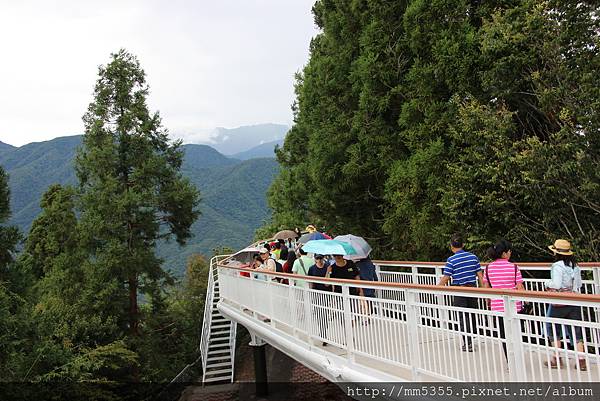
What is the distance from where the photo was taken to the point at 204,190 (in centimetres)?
15288

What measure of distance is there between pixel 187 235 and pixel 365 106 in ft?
50.4

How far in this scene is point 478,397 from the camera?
15.3 ft

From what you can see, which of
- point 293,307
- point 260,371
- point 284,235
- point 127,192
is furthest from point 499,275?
point 127,192

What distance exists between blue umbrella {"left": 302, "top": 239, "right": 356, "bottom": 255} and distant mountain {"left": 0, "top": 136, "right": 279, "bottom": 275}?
90045mm

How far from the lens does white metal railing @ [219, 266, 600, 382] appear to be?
4172 millimetres

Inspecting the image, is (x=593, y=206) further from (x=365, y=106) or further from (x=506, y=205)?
(x=365, y=106)

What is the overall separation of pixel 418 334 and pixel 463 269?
1.41m

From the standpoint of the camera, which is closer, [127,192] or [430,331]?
[430,331]

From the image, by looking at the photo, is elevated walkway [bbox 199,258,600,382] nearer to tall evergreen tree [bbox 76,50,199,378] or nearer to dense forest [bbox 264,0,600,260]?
dense forest [bbox 264,0,600,260]

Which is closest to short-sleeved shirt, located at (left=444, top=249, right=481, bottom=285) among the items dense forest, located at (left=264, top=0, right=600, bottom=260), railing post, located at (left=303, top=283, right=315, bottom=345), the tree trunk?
railing post, located at (left=303, top=283, right=315, bottom=345)

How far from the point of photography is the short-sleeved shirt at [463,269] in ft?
21.2

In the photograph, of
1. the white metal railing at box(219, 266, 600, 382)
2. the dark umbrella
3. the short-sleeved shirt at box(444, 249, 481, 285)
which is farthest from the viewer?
the dark umbrella

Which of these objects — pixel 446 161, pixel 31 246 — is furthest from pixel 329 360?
pixel 31 246

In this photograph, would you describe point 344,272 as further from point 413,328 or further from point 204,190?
point 204,190
